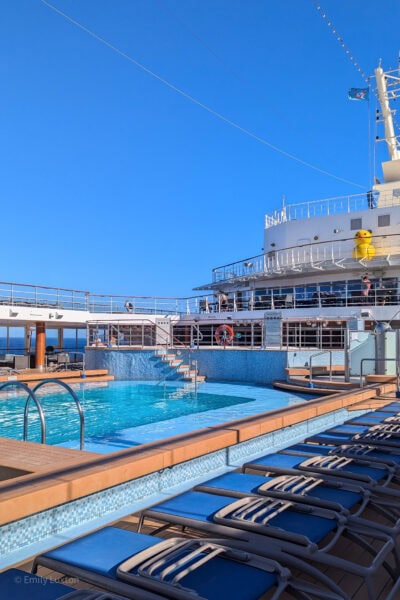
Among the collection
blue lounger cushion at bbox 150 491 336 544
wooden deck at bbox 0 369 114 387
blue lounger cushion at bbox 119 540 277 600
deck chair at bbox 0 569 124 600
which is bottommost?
wooden deck at bbox 0 369 114 387

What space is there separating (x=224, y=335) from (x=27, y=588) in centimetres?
1647

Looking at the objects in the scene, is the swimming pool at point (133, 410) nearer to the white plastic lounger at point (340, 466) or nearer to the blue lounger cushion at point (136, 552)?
the white plastic lounger at point (340, 466)

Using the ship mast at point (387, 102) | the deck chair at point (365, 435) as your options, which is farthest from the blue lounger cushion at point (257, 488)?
the ship mast at point (387, 102)

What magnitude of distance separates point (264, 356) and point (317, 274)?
7.02m

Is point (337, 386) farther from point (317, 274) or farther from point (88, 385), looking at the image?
point (317, 274)

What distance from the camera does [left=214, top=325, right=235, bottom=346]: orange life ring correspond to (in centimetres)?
1830

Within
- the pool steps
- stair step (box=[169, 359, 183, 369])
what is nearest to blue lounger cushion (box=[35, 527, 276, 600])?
the pool steps

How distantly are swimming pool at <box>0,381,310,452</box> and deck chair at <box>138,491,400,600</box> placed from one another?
4502 millimetres

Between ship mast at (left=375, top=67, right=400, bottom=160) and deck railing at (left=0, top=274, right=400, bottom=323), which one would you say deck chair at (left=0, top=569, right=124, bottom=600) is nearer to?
deck railing at (left=0, top=274, right=400, bottom=323)

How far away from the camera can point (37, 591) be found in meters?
1.97

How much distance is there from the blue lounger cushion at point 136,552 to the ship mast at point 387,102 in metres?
25.6

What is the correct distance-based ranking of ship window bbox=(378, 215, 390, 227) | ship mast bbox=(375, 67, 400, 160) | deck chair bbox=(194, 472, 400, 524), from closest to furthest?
deck chair bbox=(194, 472, 400, 524), ship window bbox=(378, 215, 390, 227), ship mast bbox=(375, 67, 400, 160)

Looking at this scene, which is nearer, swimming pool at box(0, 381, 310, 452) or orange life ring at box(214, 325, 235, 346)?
swimming pool at box(0, 381, 310, 452)

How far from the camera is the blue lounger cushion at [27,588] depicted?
1936 mm
